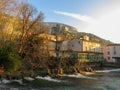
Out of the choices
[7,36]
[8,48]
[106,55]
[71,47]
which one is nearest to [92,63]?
[71,47]

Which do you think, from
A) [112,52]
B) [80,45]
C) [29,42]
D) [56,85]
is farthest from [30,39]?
[112,52]

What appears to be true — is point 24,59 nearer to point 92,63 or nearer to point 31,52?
point 31,52

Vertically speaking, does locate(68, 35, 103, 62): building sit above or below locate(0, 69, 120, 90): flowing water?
above

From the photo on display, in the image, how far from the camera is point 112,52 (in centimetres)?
8025

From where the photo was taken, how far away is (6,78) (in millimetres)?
29781

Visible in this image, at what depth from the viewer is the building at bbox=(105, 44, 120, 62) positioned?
78.5 meters

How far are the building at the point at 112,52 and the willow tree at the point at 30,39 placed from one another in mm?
41919

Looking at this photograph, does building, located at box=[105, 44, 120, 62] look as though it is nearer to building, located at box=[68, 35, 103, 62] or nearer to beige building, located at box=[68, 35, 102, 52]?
building, located at box=[68, 35, 103, 62]

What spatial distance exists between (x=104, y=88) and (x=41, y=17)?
2266cm

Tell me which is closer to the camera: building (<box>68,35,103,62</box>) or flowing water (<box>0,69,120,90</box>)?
flowing water (<box>0,69,120,90</box>)

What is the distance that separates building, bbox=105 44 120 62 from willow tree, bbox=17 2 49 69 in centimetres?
4192

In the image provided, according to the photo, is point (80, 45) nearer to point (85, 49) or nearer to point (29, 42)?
point (85, 49)


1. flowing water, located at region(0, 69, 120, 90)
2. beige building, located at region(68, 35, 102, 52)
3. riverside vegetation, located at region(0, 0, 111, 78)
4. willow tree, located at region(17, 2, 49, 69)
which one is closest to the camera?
flowing water, located at region(0, 69, 120, 90)

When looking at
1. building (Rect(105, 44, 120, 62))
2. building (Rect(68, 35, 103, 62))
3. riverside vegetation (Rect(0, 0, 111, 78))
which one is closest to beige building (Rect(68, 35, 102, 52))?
building (Rect(68, 35, 103, 62))
